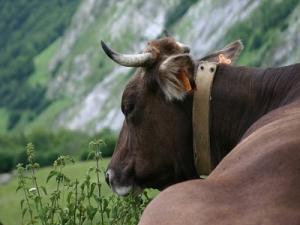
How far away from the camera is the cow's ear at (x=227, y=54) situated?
855 centimetres

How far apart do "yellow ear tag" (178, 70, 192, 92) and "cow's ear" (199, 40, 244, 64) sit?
73cm

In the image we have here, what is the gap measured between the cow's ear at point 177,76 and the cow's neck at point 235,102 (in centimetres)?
29

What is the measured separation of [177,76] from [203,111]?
439 millimetres

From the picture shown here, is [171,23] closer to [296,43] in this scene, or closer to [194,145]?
[296,43]

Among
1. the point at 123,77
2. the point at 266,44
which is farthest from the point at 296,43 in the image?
the point at 123,77

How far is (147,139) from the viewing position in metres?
8.45

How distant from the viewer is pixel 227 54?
29.6 feet

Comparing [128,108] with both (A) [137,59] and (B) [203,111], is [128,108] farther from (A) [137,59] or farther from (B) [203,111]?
(B) [203,111]

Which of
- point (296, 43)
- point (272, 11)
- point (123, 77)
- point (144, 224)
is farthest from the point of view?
point (123, 77)

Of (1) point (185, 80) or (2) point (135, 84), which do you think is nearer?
(1) point (185, 80)

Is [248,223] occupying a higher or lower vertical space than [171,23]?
lower

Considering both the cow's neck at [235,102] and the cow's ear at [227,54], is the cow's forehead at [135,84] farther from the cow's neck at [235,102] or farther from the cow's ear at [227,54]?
the cow's neck at [235,102]

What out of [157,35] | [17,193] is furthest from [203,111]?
[157,35]

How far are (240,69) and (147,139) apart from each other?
107 cm
